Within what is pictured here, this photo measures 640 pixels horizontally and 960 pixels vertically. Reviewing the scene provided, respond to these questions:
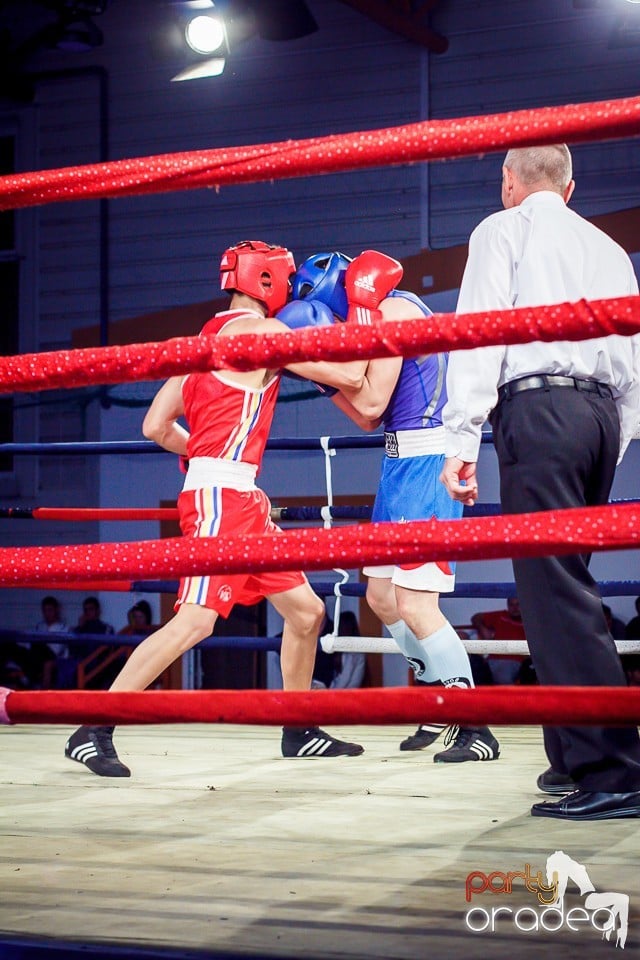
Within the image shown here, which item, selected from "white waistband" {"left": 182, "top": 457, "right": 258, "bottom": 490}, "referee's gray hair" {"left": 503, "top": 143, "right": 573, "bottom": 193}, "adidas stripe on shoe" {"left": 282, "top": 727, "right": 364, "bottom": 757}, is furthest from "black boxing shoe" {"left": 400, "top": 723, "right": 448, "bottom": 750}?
"referee's gray hair" {"left": 503, "top": 143, "right": 573, "bottom": 193}

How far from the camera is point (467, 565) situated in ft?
27.6

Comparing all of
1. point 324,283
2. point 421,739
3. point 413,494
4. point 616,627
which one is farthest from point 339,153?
point 616,627

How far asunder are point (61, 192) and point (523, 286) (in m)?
0.96

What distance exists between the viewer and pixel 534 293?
84.4 inches

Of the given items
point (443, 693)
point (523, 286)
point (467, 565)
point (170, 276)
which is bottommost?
point (467, 565)

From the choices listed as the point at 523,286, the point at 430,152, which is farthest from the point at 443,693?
the point at 523,286

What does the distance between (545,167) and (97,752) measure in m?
1.71

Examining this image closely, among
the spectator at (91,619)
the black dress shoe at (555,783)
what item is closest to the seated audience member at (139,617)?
the spectator at (91,619)

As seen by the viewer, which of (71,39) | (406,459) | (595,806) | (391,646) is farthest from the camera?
(71,39)

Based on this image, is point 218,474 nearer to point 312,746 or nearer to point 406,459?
point 406,459

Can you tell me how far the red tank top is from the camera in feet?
9.73

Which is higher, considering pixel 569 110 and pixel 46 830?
pixel 569 110

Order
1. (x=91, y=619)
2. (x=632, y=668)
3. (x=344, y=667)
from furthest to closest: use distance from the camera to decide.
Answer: (x=91, y=619)
(x=344, y=667)
(x=632, y=668)

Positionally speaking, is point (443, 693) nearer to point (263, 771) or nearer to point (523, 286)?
point (523, 286)
